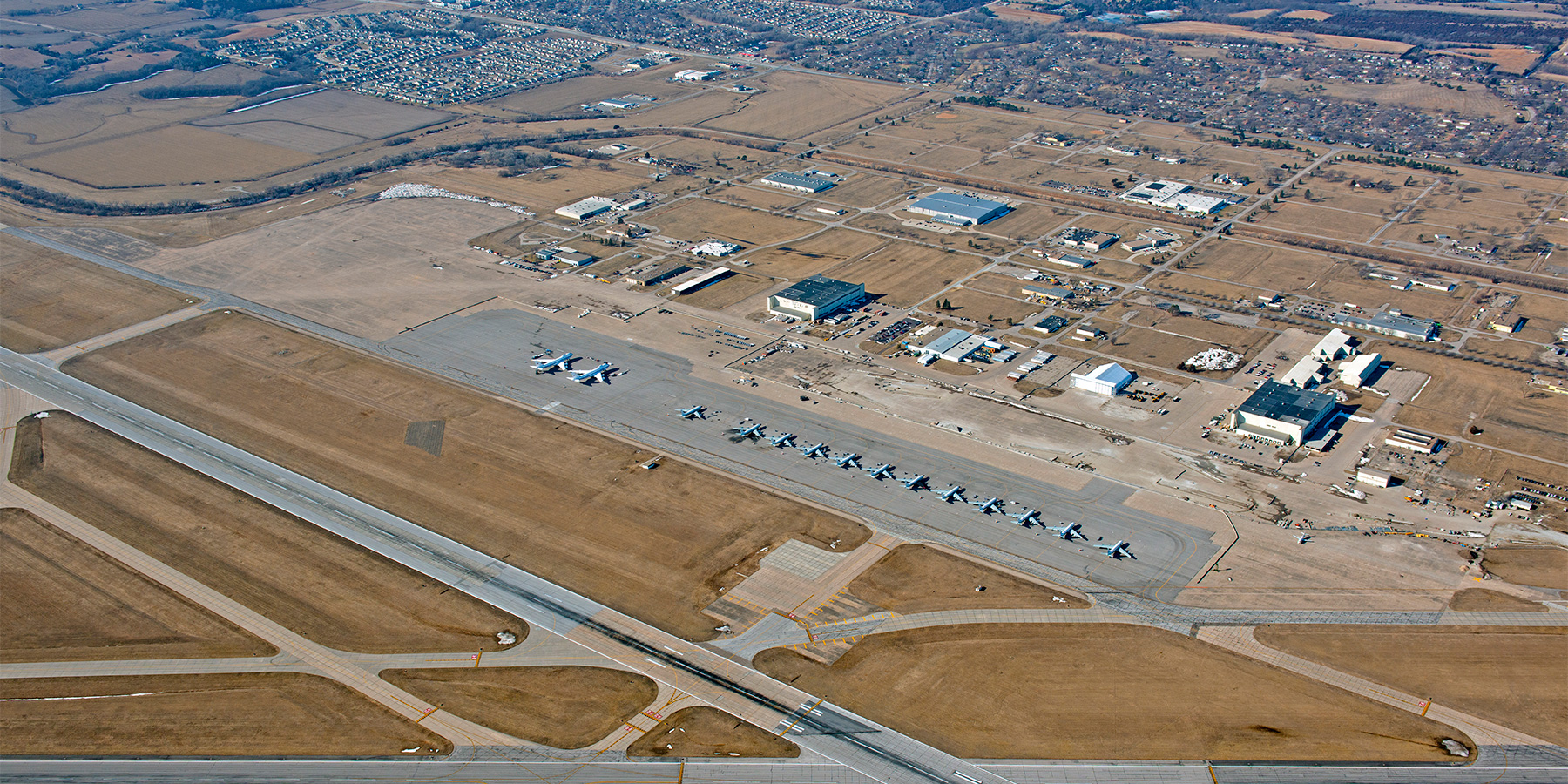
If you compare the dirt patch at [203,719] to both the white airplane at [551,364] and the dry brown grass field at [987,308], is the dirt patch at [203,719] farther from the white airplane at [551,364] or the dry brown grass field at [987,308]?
the dry brown grass field at [987,308]

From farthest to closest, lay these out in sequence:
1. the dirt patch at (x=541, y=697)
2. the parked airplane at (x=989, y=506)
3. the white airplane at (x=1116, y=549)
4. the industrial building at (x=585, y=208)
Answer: the industrial building at (x=585, y=208) < the parked airplane at (x=989, y=506) < the white airplane at (x=1116, y=549) < the dirt patch at (x=541, y=697)

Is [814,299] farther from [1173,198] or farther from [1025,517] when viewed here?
[1173,198]

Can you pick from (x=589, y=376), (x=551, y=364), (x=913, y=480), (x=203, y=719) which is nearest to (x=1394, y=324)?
(x=913, y=480)

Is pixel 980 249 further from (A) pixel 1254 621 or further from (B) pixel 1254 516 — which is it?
(A) pixel 1254 621

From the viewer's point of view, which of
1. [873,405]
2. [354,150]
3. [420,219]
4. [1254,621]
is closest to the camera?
[1254,621]

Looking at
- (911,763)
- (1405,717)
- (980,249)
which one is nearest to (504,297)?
(980,249)

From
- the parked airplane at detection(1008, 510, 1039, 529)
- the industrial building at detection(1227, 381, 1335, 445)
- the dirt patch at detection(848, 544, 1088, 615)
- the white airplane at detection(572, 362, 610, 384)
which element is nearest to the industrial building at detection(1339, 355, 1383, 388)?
the industrial building at detection(1227, 381, 1335, 445)

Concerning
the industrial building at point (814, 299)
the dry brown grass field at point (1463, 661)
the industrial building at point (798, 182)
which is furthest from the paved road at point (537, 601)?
the industrial building at point (798, 182)
